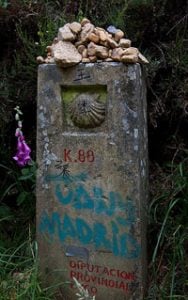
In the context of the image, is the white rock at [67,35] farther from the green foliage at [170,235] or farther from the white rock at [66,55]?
the green foliage at [170,235]

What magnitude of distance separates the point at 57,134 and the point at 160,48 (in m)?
1.04

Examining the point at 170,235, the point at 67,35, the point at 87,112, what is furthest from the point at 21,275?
the point at 67,35

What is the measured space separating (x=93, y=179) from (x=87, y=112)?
33 cm

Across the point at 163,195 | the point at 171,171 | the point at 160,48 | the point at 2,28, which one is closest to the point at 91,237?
the point at 163,195

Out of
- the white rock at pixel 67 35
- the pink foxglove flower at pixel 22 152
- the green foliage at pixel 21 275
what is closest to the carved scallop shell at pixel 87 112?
Result: the white rock at pixel 67 35

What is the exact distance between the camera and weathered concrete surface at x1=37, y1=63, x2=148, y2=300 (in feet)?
8.90

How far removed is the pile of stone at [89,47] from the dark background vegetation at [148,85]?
0.51m

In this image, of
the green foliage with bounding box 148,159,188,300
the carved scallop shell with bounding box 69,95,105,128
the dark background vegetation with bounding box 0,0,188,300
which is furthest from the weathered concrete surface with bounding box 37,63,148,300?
the dark background vegetation with bounding box 0,0,188,300

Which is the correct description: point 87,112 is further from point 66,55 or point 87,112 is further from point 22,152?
point 22,152

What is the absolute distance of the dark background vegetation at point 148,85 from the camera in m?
3.21

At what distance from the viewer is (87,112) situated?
2.74m

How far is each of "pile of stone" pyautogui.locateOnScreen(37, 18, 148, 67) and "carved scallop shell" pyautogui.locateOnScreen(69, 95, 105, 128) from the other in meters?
0.19

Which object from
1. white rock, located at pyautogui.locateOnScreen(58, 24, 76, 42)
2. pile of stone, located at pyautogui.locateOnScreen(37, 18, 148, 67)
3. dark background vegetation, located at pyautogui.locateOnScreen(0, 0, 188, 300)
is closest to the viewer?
pile of stone, located at pyautogui.locateOnScreen(37, 18, 148, 67)

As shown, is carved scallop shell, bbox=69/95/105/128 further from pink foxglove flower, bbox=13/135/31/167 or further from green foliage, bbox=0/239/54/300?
green foliage, bbox=0/239/54/300
